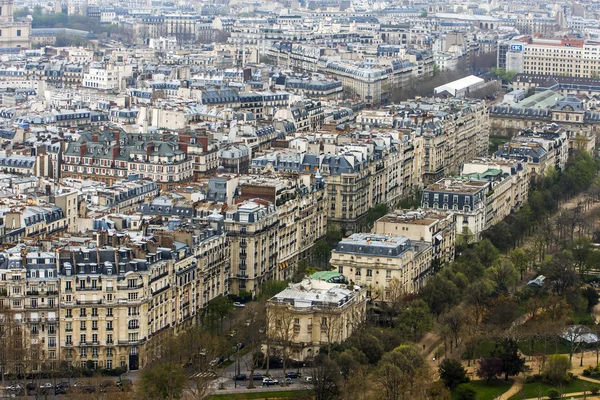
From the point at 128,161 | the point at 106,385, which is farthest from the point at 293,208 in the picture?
the point at 106,385

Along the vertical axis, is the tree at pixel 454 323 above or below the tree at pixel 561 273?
below

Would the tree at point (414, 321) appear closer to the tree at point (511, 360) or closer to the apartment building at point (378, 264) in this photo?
the apartment building at point (378, 264)

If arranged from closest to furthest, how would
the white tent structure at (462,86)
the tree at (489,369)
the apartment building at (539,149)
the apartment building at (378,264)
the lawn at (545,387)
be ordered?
the lawn at (545,387) < the tree at (489,369) < the apartment building at (378,264) < the apartment building at (539,149) < the white tent structure at (462,86)

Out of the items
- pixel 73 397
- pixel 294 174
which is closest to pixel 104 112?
pixel 294 174

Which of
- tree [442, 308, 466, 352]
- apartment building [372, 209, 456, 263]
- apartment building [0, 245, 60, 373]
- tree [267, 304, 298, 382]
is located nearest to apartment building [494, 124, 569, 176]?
apartment building [372, 209, 456, 263]

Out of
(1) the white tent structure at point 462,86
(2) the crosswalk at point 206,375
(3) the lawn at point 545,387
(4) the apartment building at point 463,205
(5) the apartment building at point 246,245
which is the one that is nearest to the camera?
(2) the crosswalk at point 206,375

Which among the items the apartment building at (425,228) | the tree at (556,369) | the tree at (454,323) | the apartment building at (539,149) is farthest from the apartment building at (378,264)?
the apartment building at (539,149)

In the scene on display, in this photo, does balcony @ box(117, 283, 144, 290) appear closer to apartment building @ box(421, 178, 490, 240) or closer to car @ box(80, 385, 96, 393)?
car @ box(80, 385, 96, 393)

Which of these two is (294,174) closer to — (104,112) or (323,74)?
(104,112)
